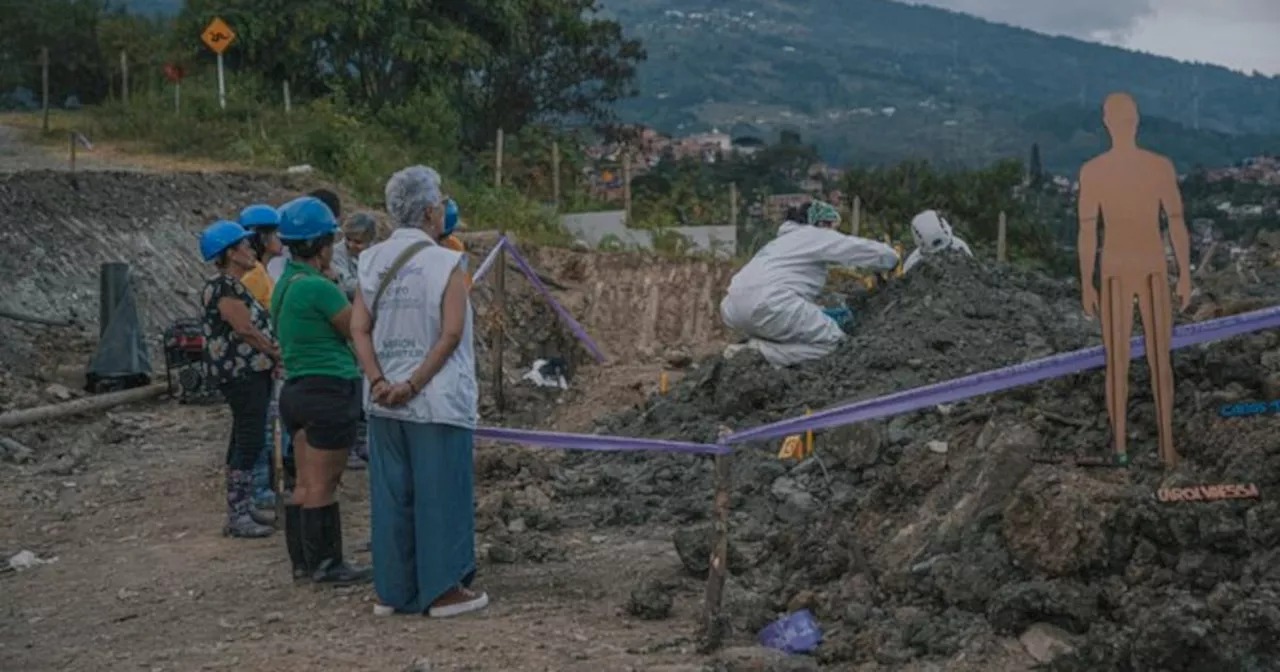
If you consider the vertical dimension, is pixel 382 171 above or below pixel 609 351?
above

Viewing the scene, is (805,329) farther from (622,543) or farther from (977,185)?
(977,185)

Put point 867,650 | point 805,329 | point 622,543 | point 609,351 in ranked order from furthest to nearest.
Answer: point 609,351, point 805,329, point 622,543, point 867,650

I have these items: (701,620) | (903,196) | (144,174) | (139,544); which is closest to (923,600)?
(701,620)

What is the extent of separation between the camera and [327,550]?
6.65 meters

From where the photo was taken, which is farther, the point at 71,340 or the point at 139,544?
the point at 71,340

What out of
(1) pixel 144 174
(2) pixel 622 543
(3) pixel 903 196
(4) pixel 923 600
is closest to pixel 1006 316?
(2) pixel 622 543

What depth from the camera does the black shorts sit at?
647cm

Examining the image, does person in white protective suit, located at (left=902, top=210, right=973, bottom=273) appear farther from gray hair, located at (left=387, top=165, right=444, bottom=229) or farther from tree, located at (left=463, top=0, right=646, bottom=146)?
tree, located at (left=463, top=0, right=646, bottom=146)

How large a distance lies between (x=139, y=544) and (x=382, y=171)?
1350 cm

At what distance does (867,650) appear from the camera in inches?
207

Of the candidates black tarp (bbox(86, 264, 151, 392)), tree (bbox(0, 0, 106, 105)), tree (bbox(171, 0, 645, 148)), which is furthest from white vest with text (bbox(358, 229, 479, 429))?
tree (bbox(0, 0, 106, 105))

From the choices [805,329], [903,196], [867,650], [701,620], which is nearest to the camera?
[867,650]

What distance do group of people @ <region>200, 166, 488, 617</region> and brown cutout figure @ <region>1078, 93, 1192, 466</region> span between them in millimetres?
2335

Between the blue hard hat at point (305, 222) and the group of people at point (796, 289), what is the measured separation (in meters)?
4.21
